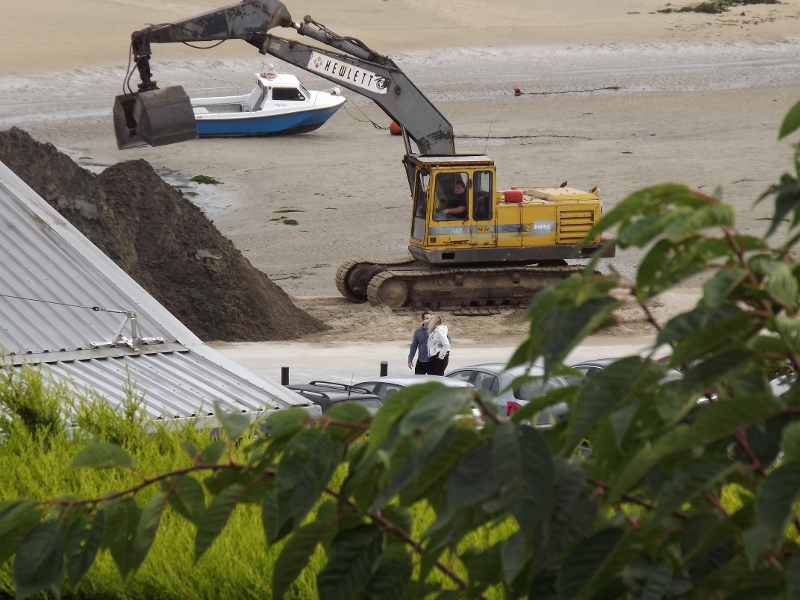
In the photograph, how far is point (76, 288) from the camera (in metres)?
11.9

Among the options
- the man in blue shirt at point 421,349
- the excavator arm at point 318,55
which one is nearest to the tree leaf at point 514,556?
the man in blue shirt at point 421,349

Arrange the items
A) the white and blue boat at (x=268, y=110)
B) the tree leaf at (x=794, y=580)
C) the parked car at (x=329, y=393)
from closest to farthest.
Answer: the tree leaf at (x=794, y=580), the parked car at (x=329, y=393), the white and blue boat at (x=268, y=110)

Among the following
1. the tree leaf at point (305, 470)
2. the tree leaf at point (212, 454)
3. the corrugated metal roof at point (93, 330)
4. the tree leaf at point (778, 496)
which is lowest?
the corrugated metal roof at point (93, 330)

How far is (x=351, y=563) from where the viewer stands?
3.51 m

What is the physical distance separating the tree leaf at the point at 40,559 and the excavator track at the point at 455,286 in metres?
21.8

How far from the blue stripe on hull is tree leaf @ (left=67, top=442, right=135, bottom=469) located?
4193cm

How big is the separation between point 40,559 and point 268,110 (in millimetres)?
43521

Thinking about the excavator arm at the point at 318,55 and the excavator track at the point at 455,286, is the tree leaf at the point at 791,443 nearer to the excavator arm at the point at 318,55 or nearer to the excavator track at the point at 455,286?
the excavator arm at the point at 318,55

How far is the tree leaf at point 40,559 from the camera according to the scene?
3559 millimetres

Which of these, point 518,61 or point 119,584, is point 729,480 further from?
point 518,61

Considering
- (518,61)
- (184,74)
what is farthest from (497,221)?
(518,61)

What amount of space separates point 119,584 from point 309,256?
1070 inches

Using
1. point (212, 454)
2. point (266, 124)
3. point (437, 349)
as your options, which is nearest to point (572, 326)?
point (212, 454)

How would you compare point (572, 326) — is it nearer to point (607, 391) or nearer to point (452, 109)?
point (607, 391)
